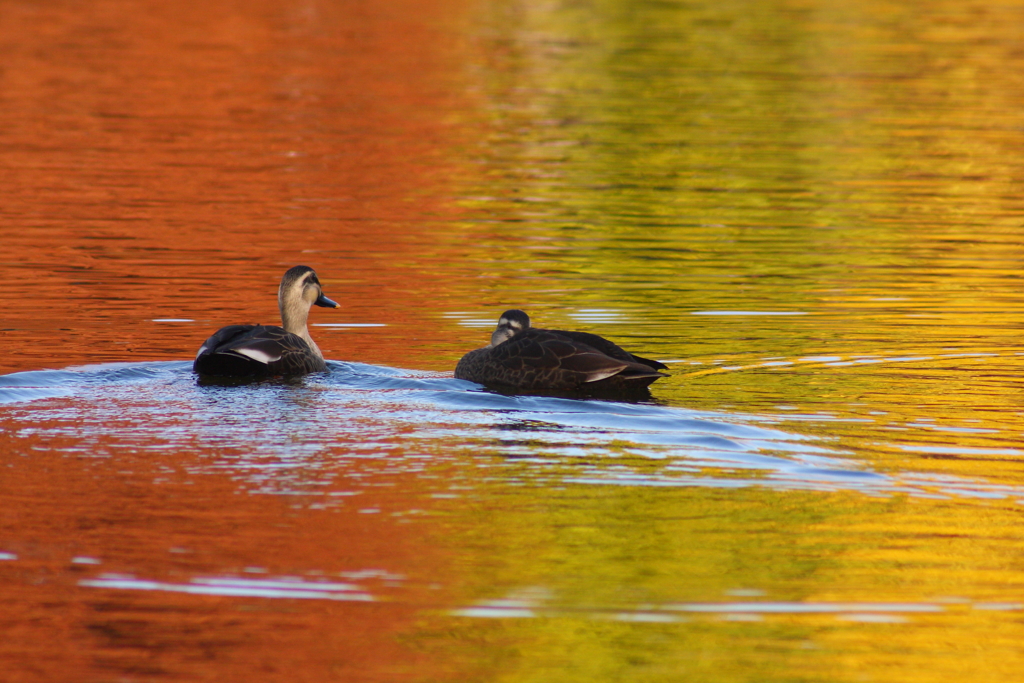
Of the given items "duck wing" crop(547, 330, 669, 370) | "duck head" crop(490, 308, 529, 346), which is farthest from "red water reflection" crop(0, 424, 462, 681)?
"duck head" crop(490, 308, 529, 346)

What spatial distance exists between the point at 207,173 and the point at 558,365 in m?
13.1

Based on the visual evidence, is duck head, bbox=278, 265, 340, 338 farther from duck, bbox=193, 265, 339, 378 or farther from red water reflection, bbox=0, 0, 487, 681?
red water reflection, bbox=0, 0, 487, 681

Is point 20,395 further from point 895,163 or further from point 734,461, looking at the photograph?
point 895,163

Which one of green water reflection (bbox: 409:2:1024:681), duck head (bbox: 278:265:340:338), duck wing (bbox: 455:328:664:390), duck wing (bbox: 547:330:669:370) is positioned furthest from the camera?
duck head (bbox: 278:265:340:338)

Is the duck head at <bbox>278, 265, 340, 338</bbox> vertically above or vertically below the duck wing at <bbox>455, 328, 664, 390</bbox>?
above

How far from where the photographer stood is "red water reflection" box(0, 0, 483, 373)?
14875 millimetres

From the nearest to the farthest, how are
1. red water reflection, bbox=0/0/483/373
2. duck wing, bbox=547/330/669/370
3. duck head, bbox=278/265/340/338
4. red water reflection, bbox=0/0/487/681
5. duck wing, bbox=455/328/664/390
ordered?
red water reflection, bbox=0/0/487/681 → duck wing, bbox=455/328/664/390 → duck wing, bbox=547/330/669/370 → duck head, bbox=278/265/340/338 → red water reflection, bbox=0/0/483/373

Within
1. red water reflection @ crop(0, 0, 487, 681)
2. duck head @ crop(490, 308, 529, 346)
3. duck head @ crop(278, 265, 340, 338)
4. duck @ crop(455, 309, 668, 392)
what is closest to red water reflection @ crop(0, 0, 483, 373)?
red water reflection @ crop(0, 0, 487, 681)

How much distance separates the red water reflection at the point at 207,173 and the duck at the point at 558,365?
115 cm

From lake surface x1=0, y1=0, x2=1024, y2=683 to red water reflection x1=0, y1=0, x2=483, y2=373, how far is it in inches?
4.5

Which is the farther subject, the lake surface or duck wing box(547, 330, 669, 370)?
duck wing box(547, 330, 669, 370)

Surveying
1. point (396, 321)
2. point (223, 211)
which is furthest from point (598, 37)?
point (396, 321)

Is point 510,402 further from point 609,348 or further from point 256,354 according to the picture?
point 256,354

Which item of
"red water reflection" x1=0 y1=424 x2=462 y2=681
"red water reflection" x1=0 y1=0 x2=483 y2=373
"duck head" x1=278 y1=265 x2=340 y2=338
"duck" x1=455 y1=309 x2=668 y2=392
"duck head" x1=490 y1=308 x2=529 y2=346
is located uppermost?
"red water reflection" x1=0 y1=0 x2=483 y2=373
